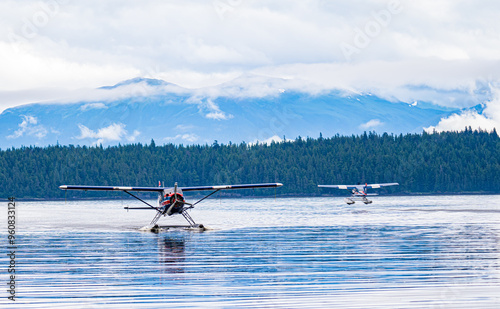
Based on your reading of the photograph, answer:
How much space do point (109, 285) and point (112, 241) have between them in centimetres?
1696

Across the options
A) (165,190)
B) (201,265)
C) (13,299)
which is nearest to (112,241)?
(165,190)

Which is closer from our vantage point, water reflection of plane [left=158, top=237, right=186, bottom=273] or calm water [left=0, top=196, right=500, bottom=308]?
calm water [left=0, top=196, right=500, bottom=308]

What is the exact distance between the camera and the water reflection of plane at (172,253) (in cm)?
2653

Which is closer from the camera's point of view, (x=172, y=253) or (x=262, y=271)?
(x=262, y=271)

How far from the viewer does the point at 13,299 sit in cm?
1973

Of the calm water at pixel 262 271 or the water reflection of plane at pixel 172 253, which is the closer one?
the calm water at pixel 262 271

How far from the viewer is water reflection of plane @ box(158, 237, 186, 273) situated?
1045 inches

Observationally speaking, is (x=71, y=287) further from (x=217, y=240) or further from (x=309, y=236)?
(x=309, y=236)

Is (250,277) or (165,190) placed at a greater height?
(165,190)

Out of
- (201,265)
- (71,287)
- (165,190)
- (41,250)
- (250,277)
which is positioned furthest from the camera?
(165,190)

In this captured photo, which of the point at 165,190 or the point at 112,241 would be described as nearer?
the point at 112,241

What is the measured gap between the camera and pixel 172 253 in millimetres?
31578

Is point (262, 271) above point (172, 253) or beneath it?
beneath

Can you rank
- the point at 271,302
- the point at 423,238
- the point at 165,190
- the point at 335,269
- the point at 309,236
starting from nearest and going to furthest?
1. the point at 271,302
2. the point at 335,269
3. the point at 423,238
4. the point at 309,236
5. the point at 165,190
